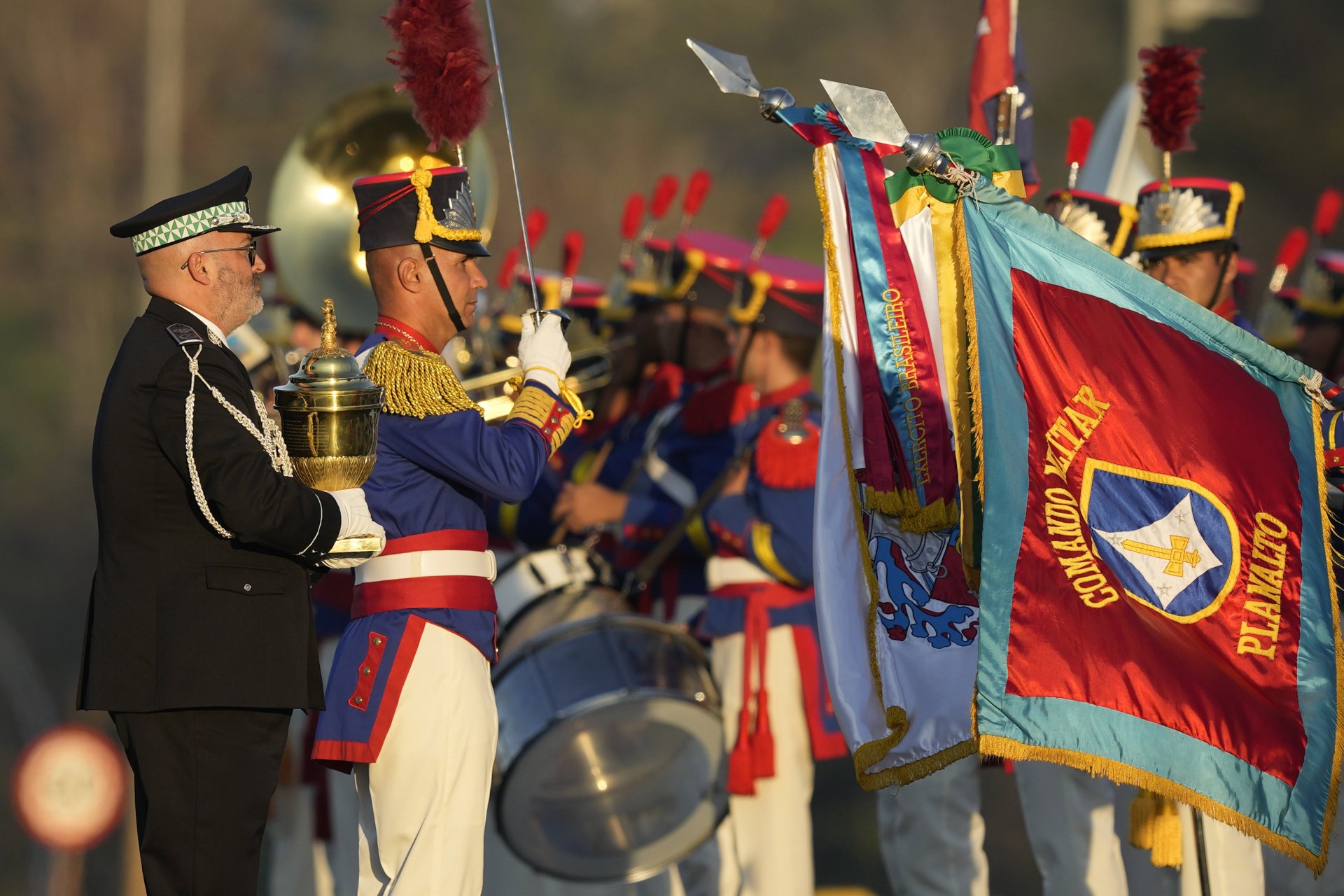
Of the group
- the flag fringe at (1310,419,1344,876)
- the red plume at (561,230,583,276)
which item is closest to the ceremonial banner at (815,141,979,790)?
the flag fringe at (1310,419,1344,876)

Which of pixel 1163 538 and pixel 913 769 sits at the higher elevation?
pixel 1163 538

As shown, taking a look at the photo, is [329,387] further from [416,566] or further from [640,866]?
[640,866]

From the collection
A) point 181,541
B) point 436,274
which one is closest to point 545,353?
point 436,274

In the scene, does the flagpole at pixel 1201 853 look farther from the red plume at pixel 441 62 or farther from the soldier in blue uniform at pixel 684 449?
the red plume at pixel 441 62

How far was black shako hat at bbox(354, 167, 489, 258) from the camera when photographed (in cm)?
462

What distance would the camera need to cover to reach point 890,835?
593 cm

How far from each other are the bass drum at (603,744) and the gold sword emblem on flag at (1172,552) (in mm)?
1796

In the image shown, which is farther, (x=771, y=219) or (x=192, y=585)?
(x=771, y=219)

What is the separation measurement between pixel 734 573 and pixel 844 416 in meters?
2.01

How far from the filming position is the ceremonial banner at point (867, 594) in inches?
179

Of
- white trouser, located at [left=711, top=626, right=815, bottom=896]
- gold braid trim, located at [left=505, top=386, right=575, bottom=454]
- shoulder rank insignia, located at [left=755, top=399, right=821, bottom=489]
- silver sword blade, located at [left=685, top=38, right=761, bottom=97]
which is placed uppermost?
silver sword blade, located at [left=685, top=38, right=761, bottom=97]

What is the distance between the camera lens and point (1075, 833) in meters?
5.79

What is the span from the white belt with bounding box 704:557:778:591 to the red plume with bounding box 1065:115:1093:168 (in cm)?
196

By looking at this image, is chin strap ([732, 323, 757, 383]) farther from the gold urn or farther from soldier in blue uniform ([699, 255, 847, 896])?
the gold urn
